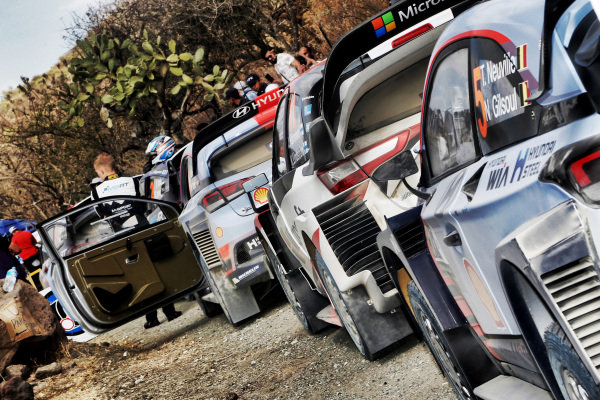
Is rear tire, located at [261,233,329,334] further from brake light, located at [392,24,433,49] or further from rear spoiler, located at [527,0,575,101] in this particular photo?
rear spoiler, located at [527,0,575,101]

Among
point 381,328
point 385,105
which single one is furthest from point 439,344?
point 385,105

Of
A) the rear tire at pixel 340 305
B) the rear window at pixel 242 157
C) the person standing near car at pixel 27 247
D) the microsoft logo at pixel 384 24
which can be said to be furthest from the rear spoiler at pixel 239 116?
the person standing near car at pixel 27 247

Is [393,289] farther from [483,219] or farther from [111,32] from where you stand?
[111,32]

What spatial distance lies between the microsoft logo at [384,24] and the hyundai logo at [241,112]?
13.5 ft

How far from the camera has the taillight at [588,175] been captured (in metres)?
2.48

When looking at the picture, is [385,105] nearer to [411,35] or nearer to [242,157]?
[411,35]

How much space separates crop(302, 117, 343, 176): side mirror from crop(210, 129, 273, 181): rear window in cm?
379

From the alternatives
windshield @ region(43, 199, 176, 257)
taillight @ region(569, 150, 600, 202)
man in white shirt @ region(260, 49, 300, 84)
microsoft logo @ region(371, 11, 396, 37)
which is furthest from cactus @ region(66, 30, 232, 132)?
taillight @ region(569, 150, 600, 202)

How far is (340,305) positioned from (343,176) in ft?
3.13

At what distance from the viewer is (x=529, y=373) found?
3580 mm

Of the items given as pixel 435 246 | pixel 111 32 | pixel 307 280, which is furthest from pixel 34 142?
pixel 435 246

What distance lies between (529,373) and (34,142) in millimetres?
26100

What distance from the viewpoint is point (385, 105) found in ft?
18.8

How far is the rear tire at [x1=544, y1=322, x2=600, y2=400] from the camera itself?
8.89ft
